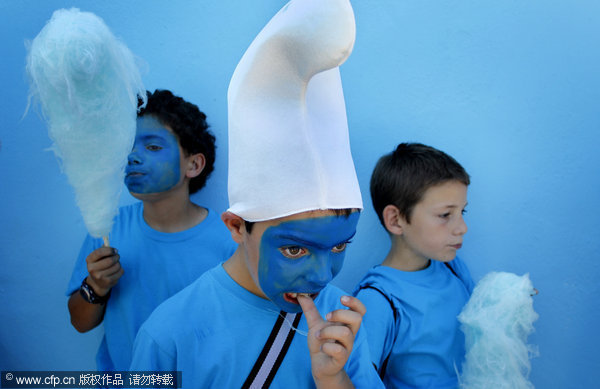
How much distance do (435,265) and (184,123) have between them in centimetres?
113

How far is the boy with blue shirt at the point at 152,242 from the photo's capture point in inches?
66.9

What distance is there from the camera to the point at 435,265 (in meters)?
1.87

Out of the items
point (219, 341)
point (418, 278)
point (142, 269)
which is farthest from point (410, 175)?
point (142, 269)

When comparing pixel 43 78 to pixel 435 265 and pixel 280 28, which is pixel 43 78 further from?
pixel 435 265

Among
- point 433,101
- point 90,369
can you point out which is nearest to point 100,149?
point 90,369

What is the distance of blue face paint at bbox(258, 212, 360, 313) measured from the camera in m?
1.06

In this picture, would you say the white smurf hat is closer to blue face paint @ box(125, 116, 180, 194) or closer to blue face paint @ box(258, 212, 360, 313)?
blue face paint @ box(258, 212, 360, 313)

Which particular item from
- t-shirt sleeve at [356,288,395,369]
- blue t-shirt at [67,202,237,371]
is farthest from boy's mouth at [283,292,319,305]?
blue t-shirt at [67,202,237,371]

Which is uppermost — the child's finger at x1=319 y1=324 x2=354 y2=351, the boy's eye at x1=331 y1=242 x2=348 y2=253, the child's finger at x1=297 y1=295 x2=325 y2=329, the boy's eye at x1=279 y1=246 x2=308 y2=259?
the boy's eye at x1=331 y1=242 x2=348 y2=253

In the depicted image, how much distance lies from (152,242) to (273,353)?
2.64ft

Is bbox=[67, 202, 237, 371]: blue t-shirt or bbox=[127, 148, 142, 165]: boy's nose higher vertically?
bbox=[127, 148, 142, 165]: boy's nose

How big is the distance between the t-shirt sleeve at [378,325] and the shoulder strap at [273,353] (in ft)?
1.27

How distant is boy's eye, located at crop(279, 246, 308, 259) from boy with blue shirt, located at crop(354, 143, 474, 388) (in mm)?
610

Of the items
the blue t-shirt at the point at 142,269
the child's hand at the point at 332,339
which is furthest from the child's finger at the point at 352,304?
the blue t-shirt at the point at 142,269
